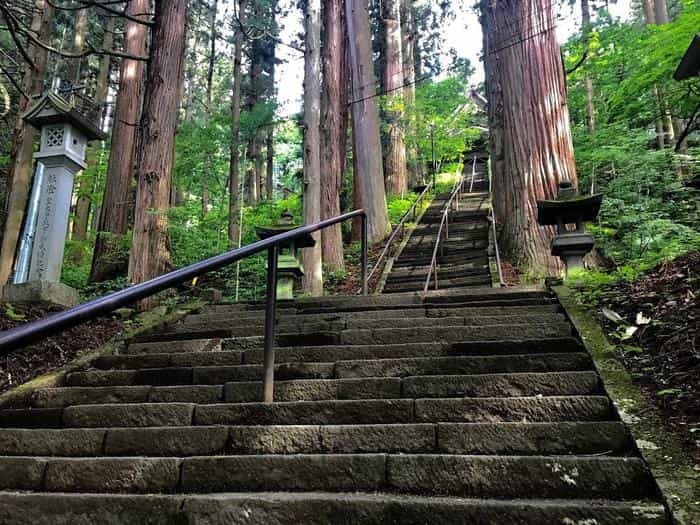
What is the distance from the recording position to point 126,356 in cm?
381

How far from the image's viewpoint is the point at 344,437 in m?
2.36

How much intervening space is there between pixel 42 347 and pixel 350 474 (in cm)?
371

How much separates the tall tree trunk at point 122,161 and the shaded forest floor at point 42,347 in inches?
169

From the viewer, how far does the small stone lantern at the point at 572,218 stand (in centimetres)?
513

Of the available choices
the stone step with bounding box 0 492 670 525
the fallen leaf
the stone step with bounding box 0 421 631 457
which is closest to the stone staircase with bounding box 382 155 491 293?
the fallen leaf

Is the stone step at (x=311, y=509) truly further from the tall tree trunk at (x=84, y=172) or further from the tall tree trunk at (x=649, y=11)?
the tall tree trunk at (x=649, y=11)

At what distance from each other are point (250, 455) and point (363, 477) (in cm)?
53

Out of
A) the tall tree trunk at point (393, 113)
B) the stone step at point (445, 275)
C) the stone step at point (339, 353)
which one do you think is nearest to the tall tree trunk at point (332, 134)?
the stone step at point (445, 275)

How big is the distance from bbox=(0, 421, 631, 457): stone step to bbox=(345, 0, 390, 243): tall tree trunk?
30.9ft

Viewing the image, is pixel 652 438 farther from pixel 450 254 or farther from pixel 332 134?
pixel 332 134

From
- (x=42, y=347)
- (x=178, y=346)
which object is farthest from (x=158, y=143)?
(x=178, y=346)

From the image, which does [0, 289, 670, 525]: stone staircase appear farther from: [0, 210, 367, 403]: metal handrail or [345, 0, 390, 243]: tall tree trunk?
[345, 0, 390, 243]: tall tree trunk

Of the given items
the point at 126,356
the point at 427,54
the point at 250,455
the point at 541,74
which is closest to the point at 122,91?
the point at 541,74

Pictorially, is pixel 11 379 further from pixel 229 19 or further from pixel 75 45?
pixel 229 19
